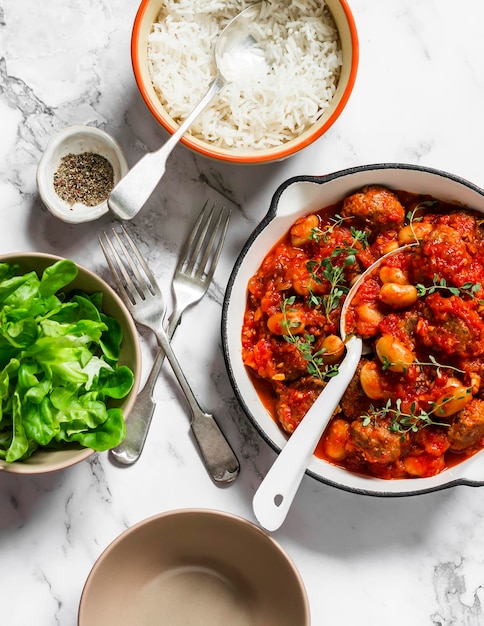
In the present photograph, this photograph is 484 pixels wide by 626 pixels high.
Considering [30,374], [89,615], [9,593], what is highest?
[30,374]

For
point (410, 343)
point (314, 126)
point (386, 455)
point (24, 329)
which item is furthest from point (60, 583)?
point (314, 126)

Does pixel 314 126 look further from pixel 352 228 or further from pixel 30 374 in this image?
pixel 30 374

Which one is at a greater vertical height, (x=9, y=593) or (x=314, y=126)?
(x=314, y=126)

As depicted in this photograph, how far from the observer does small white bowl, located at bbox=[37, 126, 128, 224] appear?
268 cm

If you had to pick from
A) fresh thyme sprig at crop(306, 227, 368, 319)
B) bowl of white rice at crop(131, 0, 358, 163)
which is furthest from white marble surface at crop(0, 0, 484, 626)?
fresh thyme sprig at crop(306, 227, 368, 319)

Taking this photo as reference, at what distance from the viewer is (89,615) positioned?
8.52 ft

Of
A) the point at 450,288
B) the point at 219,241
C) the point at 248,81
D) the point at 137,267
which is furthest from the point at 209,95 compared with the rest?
the point at 450,288

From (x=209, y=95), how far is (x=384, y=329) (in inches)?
39.9

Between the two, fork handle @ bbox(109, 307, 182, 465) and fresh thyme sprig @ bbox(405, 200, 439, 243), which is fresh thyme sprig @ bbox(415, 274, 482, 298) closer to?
fresh thyme sprig @ bbox(405, 200, 439, 243)

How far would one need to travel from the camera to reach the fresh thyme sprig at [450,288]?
237 cm

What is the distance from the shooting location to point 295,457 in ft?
7.93

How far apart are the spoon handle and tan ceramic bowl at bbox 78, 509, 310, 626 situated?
1.08 meters

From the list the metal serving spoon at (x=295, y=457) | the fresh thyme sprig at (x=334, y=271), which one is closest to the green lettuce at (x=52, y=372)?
the metal serving spoon at (x=295, y=457)

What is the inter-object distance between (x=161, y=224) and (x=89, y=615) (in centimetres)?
144
